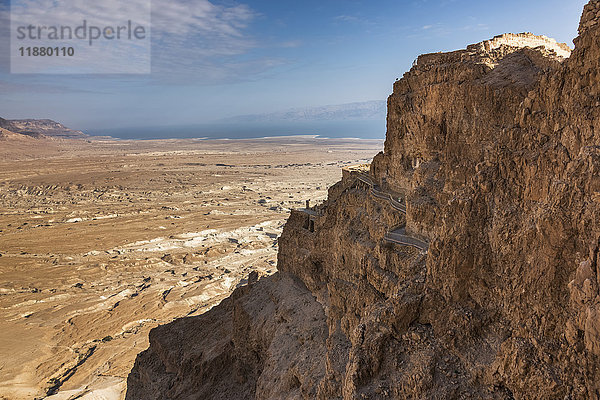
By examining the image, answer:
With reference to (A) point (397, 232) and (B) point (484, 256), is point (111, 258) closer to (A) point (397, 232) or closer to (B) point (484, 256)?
(A) point (397, 232)

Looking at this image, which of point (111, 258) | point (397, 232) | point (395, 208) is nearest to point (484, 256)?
point (397, 232)

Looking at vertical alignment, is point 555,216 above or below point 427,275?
above

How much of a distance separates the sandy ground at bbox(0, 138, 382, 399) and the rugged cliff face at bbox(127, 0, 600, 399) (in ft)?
46.6

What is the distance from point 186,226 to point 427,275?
5210 centimetres

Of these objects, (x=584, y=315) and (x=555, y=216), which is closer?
(x=584, y=315)

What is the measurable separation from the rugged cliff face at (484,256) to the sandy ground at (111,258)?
46.6 feet

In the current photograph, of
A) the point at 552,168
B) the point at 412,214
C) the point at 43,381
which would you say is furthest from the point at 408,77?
the point at 43,381

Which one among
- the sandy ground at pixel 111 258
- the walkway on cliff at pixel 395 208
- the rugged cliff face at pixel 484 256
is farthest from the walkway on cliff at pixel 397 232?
the sandy ground at pixel 111 258

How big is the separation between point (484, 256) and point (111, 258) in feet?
152

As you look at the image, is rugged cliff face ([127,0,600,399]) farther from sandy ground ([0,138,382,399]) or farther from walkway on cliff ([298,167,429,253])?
sandy ground ([0,138,382,399])

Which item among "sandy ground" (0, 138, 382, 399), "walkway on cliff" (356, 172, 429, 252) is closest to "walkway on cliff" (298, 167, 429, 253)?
"walkway on cliff" (356, 172, 429, 252)

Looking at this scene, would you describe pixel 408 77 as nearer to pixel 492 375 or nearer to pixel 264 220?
pixel 492 375

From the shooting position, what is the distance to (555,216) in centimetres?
569

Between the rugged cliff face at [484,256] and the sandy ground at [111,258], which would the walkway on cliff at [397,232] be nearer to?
the rugged cliff face at [484,256]
